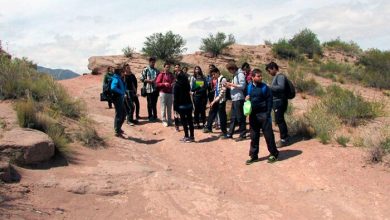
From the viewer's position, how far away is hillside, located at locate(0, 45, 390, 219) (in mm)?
6867

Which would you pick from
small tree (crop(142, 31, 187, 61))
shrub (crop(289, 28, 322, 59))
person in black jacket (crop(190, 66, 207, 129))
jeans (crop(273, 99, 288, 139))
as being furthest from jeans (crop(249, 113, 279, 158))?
shrub (crop(289, 28, 322, 59))

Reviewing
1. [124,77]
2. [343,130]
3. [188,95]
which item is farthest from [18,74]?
[343,130]

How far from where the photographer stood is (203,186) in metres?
8.21

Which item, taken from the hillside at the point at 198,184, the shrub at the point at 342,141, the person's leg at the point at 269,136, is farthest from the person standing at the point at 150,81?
the shrub at the point at 342,141

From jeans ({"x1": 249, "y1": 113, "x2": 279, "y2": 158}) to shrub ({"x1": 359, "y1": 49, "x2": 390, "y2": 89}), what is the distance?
16.6 meters

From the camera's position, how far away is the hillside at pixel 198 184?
22.5 feet

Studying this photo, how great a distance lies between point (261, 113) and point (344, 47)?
2771cm

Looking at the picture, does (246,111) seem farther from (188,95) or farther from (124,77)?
(124,77)

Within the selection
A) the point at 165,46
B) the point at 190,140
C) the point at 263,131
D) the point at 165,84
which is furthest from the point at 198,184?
the point at 165,46

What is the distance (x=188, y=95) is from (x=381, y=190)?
4.92 metres

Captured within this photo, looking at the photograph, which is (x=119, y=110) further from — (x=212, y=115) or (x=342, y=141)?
(x=342, y=141)

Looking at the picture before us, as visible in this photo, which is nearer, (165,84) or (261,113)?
(261,113)

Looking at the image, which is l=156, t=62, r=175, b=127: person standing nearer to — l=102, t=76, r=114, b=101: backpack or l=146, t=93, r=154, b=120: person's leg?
l=146, t=93, r=154, b=120: person's leg

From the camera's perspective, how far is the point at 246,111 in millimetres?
9227
